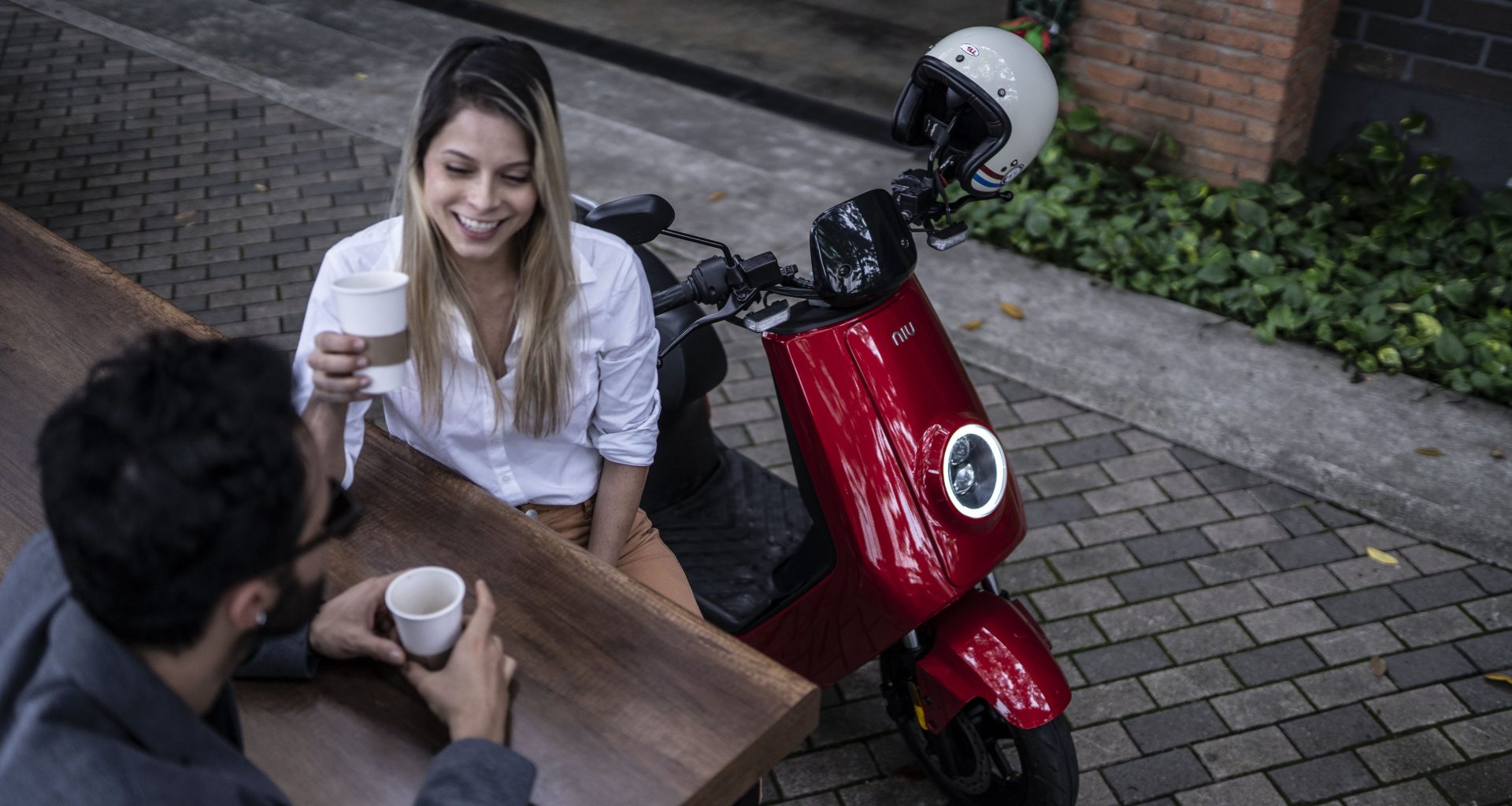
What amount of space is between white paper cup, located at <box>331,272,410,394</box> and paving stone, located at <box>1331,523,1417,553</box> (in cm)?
274

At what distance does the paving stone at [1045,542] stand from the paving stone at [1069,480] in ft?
0.51

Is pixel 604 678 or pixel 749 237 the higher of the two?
pixel 604 678

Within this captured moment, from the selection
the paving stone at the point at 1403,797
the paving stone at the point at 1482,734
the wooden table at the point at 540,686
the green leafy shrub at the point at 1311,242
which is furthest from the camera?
the green leafy shrub at the point at 1311,242

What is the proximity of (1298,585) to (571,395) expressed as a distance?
2082mm

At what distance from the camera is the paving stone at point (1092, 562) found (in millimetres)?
3283

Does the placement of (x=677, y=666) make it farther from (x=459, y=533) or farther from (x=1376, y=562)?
(x=1376, y=562)

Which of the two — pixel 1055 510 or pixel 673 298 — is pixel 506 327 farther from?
pixel 1055 510

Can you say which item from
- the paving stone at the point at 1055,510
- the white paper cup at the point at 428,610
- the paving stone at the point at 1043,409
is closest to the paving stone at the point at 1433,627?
the paving stone at the point at 1055,510

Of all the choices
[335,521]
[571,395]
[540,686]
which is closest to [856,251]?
[571,395]

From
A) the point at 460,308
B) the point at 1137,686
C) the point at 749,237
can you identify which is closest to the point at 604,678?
the point at 460,308

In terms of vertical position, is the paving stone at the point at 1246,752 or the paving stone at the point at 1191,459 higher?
the paving stone at the point at 1191,459

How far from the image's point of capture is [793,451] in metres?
2.37

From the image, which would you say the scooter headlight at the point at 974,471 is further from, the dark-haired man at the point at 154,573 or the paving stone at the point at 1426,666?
the paving stone at the point at 1426,666

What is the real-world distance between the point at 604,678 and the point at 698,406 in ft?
5.05
